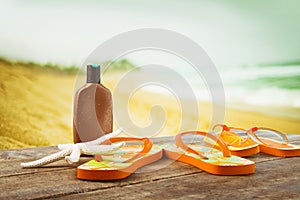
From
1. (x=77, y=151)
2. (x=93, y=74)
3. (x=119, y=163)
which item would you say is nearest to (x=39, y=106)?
(x=93, y=74)

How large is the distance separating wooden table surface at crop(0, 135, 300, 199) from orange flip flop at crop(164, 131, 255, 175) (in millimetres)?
16

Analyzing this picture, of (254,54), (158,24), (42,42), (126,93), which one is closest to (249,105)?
(254,54)

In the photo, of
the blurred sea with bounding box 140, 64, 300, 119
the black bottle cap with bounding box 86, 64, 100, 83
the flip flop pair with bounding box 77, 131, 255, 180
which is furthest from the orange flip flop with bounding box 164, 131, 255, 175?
the blurred sea with bounding box 140, 64, 300, 119

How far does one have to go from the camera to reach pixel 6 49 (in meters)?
2.40

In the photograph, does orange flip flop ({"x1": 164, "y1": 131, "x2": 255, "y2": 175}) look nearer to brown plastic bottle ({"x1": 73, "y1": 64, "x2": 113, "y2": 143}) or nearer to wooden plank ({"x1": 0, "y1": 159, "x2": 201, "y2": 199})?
wooden plank ({"x1": 0, "y1": 159, "x2": 201, "y2": 199})

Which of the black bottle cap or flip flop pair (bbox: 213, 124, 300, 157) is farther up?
the black bottle cap

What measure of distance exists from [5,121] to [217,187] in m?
2.11

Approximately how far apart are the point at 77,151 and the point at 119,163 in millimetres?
124

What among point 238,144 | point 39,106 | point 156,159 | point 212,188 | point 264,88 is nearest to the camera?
point 212,188

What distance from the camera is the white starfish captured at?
0.75m

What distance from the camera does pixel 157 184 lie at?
2.04ft

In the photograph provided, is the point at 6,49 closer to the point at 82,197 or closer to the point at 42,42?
the point at 42,42

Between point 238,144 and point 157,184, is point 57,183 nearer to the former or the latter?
point 157,184

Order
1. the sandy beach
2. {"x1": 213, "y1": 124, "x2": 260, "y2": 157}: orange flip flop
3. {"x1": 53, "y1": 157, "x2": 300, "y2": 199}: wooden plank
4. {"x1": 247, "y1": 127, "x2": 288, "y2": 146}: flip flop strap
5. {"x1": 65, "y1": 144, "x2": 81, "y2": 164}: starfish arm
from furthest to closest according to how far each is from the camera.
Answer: the sandy beach < {"x1": 247, "y1": 127, "x2": 288, "y2": 146}: flip flop strap < {"x1": 213, "y1": 124, "x2": 260, "y2": 157}: orange flip flop < {"x1": 65, "y1": 144, "x2": 81, "y2": 164}: starfish arm < {"x1": 53, "y1": 157, "x2": 300, "y2": 199}: wooden plank
